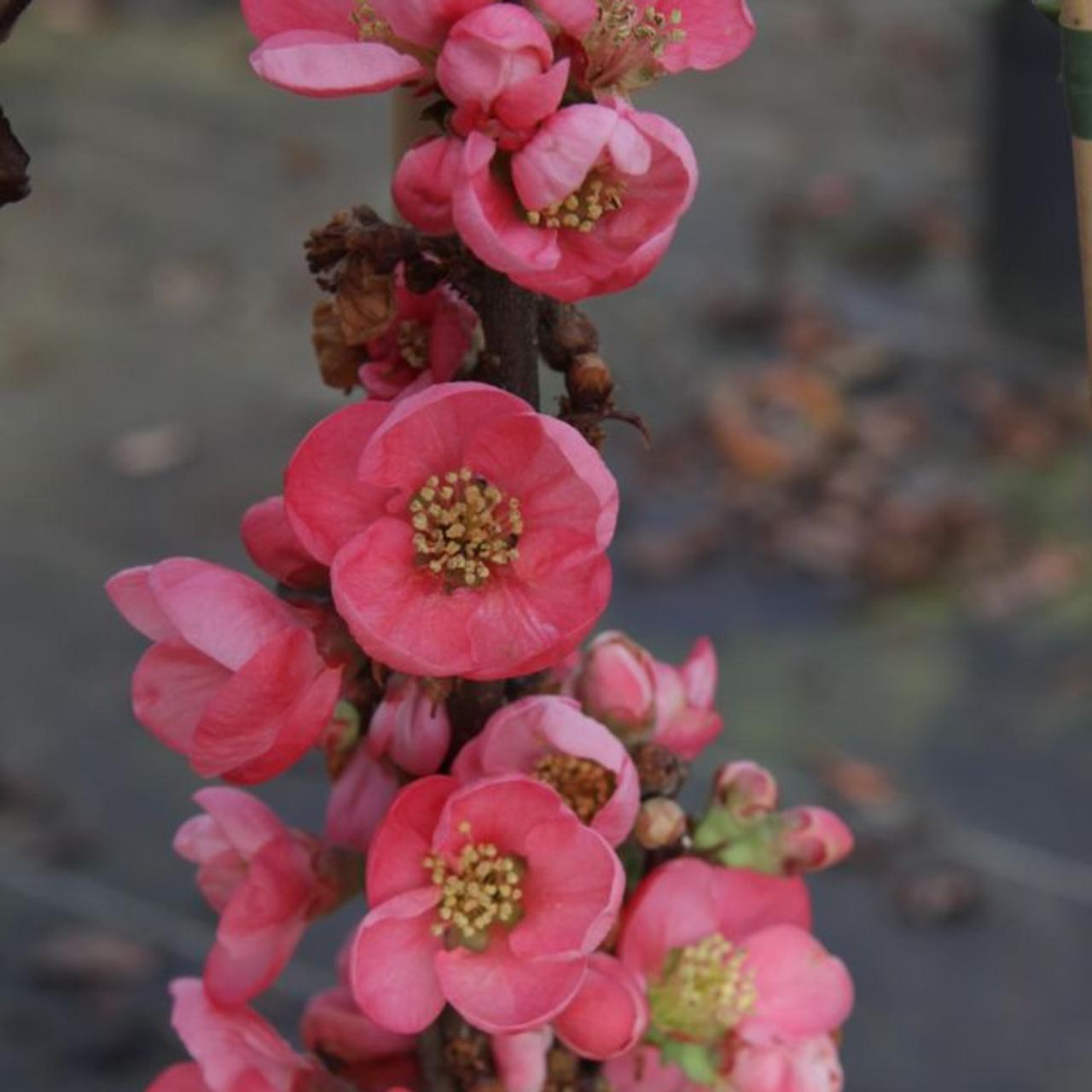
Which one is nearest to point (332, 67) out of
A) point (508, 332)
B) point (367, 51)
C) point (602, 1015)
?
point (367, 51)

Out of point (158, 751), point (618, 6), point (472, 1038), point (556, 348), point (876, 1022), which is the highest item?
point (618, 6)

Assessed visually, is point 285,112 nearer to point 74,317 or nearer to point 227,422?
point 74,317

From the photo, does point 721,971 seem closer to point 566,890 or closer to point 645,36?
point 566,890

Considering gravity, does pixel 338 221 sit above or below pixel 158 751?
above

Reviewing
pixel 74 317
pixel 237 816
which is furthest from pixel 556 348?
pixel 74 317

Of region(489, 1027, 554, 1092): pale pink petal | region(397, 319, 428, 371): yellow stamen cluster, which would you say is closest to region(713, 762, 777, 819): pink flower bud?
region(489, 1027, 554, 1092): pale pink petal

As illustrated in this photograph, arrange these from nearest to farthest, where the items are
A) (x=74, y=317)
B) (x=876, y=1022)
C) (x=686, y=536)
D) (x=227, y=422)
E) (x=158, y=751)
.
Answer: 1. (x=876, y=1022)
2. (x=158, y=751)
3. (x=686, y=536)
4. (x=227, y=422)
5. (x=74, y=317)

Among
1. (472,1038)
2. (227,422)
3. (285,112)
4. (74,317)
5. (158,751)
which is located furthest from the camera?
(285,112)

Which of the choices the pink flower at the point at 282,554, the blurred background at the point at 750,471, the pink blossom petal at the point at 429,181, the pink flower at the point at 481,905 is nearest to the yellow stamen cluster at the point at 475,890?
the pink flower at the point at 481,905
